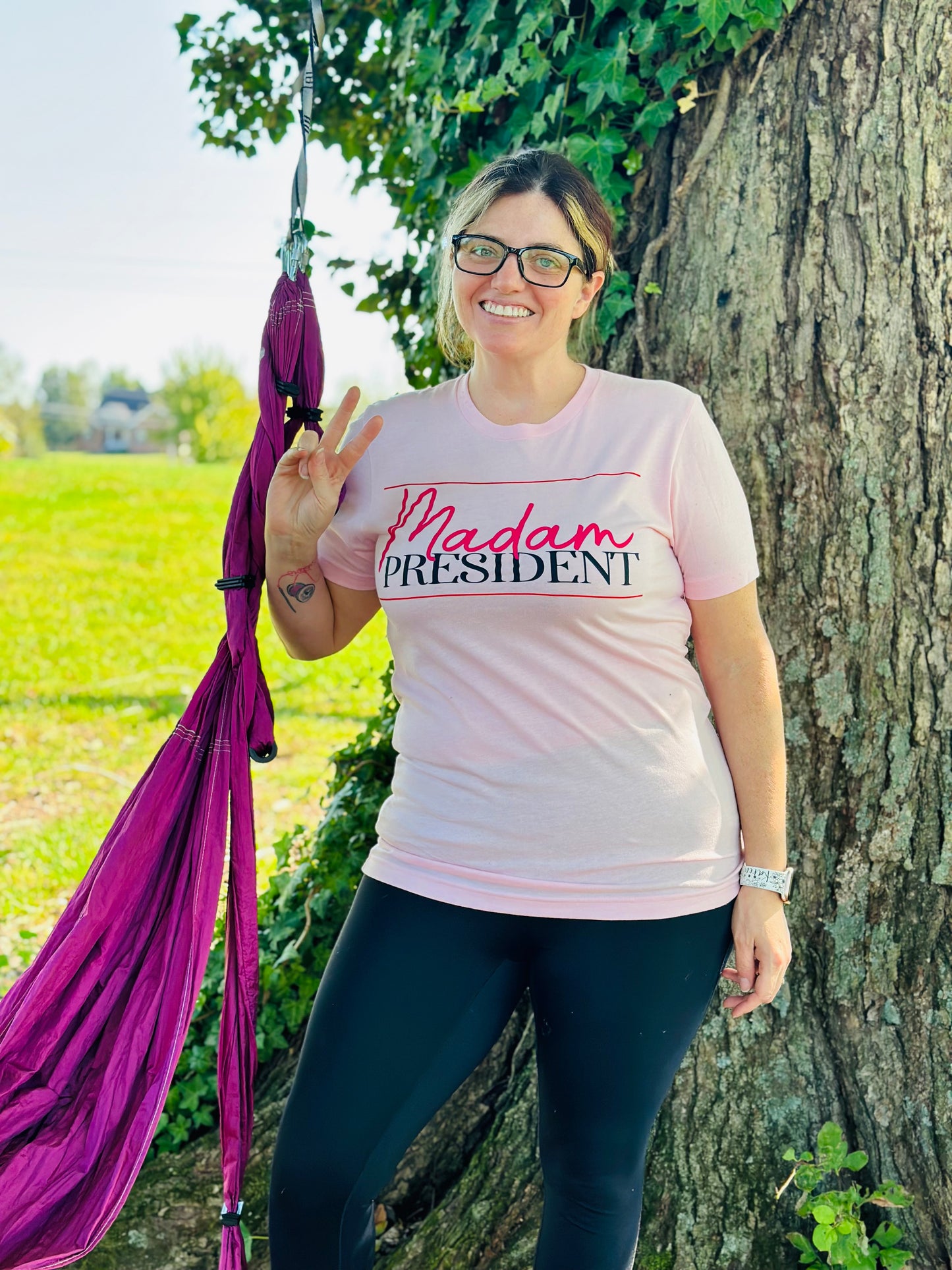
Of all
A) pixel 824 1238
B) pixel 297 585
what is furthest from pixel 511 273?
pixel 824 1238

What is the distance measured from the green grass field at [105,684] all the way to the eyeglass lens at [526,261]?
1696mm

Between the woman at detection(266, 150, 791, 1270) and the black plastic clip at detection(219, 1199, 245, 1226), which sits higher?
the woman at detection(266, 150, 791, 1270)

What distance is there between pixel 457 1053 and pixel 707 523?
90 cm

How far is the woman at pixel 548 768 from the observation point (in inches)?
62.2

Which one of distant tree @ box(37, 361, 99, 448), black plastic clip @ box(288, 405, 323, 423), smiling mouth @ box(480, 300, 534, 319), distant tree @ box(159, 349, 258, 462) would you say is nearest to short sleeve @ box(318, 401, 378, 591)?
black plastic clip @ box(288, 405, 323, 423)

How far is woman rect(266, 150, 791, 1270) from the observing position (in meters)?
1.58

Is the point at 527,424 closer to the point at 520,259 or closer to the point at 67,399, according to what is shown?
the point at 520,259

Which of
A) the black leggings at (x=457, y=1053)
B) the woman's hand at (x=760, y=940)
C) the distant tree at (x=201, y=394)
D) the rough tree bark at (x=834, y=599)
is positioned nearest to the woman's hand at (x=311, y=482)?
the black leggings at (x=457, y=1053)

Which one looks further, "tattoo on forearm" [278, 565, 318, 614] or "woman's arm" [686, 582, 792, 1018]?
"tattoo on forearm" [278, 565, 318, 614]

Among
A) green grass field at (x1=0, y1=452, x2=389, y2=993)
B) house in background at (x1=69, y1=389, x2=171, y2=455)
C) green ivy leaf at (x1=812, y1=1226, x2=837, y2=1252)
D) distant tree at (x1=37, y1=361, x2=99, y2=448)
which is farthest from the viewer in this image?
distant tree at (x1=37, y1=361, x2=99, y2=448)

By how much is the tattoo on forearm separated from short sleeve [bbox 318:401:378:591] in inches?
1.3

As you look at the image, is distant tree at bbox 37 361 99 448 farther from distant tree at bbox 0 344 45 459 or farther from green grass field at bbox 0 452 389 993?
green grass field at bbox 0 452 389 993

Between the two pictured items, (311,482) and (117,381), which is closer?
(311,482)

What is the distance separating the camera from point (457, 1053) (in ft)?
5.47
